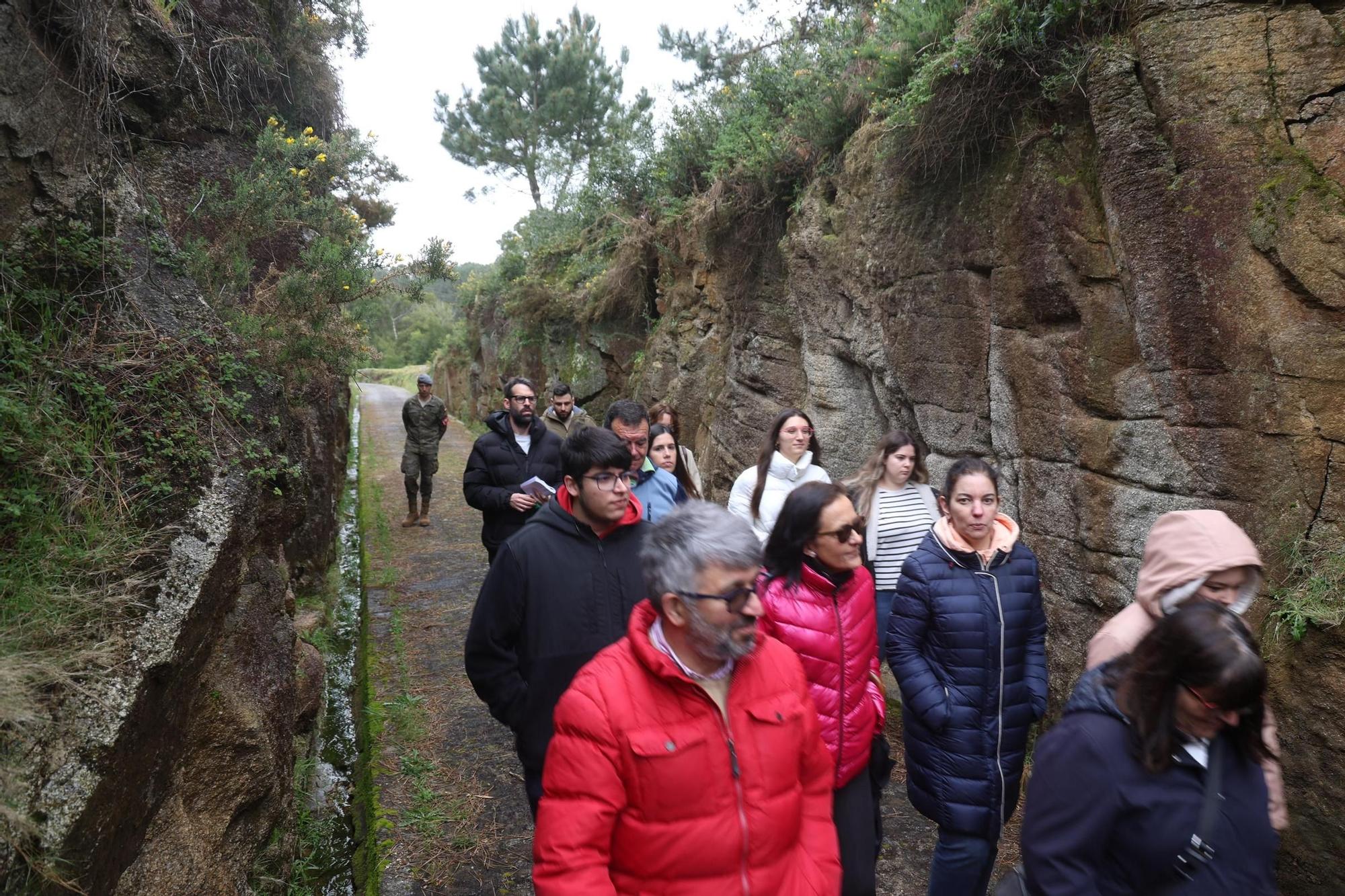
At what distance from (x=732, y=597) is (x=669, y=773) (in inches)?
16.9

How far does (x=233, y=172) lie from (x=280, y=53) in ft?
8.62

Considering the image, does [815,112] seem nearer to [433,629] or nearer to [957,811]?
[433,629]

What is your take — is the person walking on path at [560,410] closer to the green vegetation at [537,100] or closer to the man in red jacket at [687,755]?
the man in red jacket at [687,755]

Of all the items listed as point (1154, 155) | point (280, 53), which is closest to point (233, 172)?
point (280, 53)

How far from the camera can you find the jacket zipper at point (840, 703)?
2770 mm

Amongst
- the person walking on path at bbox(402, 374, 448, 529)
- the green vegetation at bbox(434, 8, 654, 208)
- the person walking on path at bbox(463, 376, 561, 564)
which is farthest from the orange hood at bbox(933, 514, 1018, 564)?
the green vegetation at bbox(434, 8, 654, 208)

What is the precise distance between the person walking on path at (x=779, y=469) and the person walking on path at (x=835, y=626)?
6.22ft

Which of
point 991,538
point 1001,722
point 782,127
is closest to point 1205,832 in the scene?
point 1001,722

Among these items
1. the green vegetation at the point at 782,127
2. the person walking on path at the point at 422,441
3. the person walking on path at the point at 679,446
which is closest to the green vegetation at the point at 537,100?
the green vegetation at the point at 782,127

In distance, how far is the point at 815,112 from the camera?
8.02 meters

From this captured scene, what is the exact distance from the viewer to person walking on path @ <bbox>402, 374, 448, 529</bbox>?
10547 mm

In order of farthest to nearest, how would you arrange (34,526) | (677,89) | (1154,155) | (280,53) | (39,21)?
(677,89) < (280,53) < (1154,155) < (39,21) < (34,526)


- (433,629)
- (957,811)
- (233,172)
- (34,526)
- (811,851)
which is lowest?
(433,629)

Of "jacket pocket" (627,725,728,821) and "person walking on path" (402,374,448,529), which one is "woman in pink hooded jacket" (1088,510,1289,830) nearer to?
"jacket pocket" (627,725,728,821)
